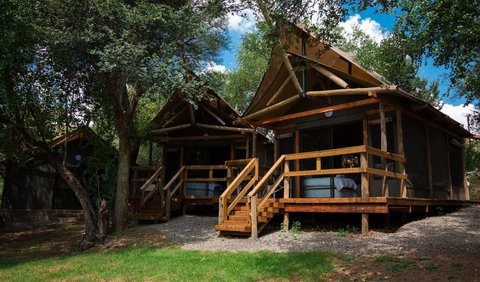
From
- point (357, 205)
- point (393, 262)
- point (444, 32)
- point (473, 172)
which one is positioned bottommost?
point (393, 262)

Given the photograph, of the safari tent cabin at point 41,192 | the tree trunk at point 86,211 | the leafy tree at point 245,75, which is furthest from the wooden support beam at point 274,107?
the leafy tree at point 245,75

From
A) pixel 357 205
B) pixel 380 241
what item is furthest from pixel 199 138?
pixel 380 241

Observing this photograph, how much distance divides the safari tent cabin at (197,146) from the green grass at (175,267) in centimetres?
515

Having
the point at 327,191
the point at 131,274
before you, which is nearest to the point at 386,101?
the point at 327,191

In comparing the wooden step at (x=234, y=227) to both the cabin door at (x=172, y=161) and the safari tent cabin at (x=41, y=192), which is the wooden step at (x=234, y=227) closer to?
the cabin door at (x=172, y=161)

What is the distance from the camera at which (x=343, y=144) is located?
40.2 feet

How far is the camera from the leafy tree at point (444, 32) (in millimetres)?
5855

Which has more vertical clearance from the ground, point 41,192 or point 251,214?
point 41,192

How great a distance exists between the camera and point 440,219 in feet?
32.8

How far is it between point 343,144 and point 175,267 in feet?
22.5

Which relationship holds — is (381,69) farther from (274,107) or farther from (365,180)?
(365,180)

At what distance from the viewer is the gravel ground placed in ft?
23.8

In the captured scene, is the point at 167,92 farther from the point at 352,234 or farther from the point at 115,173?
the point at 352,234

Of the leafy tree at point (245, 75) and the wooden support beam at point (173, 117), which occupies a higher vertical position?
the leafy tree at point (245, 75)
